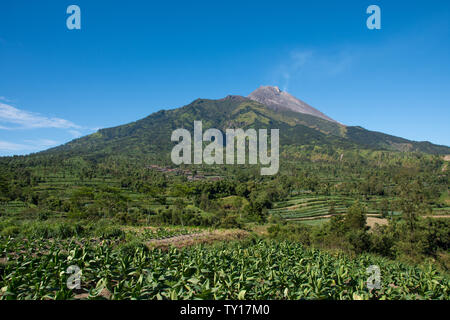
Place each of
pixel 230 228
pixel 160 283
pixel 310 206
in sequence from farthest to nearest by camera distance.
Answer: pixel 310 206 < pixel 230 228 < pixel 160 283

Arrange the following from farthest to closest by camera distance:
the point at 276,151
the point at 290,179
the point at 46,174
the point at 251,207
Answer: the point at 276,151 → the point at 290,179 → the point at 46,174 → the point at 251,207

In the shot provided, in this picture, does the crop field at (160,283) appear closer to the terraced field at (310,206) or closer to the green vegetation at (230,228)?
the green vegetation at (230,228)

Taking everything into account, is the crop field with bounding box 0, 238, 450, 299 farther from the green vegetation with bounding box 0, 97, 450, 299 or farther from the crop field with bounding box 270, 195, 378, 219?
the crop field with bounding box 270, 195, 378, 219

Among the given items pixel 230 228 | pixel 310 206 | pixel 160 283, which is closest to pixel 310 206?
pixel 310 206

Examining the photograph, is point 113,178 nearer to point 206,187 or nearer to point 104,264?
point 206,187

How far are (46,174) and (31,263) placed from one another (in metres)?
92.6

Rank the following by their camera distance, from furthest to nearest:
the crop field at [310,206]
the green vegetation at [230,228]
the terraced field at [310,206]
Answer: the crop field at [310,206] < the terraced field at [310,206] < the green vegetation at [230,228]

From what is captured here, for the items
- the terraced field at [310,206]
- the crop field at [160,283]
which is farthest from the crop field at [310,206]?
the crop field at [160,283]

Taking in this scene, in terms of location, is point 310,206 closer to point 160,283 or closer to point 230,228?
point 230,228

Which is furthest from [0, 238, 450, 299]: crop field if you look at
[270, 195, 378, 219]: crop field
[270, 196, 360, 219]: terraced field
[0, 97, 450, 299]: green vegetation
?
[270, 195, 378, 219]: crop field

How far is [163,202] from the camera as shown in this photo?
59.0 meters

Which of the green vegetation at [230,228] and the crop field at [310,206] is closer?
the green vegetation at [230,228]

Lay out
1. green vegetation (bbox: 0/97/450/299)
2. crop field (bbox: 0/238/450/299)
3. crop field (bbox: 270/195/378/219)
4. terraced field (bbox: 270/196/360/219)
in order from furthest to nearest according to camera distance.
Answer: crop field (bbox: 270/195/378/219), terraced field (bbox: 270/196/360/219), green vegetation (bbox: 0/97/450/299), crop field (bbox: 0/238/450/299)
